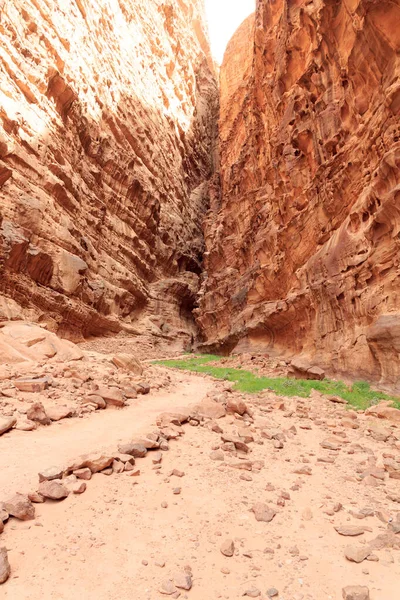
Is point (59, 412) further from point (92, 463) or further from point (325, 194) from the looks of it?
point (325, 194)

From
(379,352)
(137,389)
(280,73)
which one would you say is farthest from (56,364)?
(280,73)

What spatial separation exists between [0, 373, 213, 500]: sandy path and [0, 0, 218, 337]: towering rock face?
1550 cm

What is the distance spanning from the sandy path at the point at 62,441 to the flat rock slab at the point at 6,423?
0.33 feet

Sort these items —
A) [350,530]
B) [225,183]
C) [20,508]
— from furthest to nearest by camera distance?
[225,183] → [350,530] → [20,508]

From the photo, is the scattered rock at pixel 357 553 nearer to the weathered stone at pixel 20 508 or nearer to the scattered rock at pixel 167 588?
the scattered rock at pixel 167 588

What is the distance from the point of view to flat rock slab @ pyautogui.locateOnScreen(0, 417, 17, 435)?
5.13m

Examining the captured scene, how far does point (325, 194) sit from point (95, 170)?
2211cm

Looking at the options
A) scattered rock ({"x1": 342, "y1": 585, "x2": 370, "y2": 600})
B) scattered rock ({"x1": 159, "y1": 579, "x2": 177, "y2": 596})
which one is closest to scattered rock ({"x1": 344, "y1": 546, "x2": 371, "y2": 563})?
scattered rock ({"x1": 342, "y1": 585, "x2": 370, "y2": 600})

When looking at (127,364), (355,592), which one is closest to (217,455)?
(355,592)

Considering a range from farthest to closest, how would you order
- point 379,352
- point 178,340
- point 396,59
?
point 178,340 < point 396,59 < point 379,352

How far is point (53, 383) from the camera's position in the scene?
25.7ft

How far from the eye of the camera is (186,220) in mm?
50250

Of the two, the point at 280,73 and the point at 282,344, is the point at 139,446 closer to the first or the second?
the point at 282,344

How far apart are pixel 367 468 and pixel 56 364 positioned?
8.35 meters
